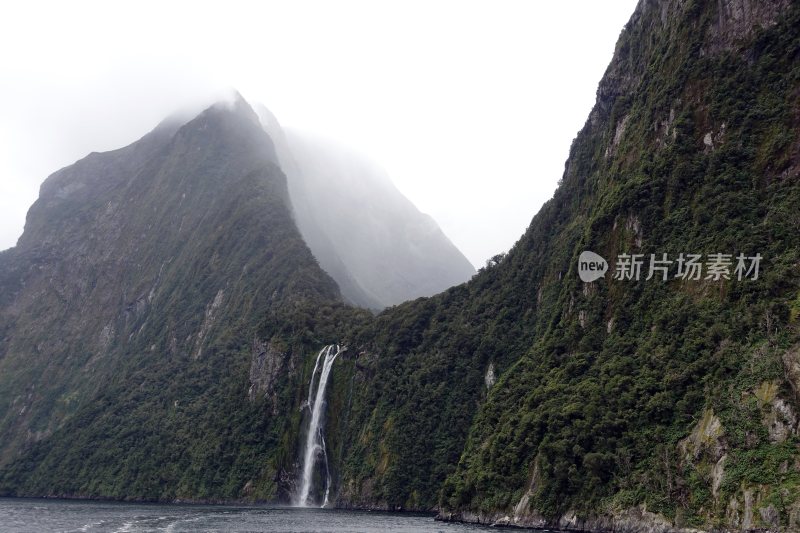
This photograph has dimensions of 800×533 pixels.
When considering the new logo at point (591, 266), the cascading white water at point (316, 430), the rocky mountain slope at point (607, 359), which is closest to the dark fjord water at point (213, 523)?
the rocky mountain slope at point (607, 359)

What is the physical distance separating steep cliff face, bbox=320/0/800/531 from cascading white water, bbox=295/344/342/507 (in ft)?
24.8

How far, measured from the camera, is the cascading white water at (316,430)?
138 metres

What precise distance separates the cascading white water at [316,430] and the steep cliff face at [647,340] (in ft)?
24.8

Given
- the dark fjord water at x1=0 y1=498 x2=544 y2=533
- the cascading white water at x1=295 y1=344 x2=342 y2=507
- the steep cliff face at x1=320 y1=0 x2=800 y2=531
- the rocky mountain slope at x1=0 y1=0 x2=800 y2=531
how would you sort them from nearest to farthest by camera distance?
the steep cliff face at x1=320 y1=0 x2=800 y2=531 < the rocky mountain slope at x1=0 y1=0 x2=800 y2=531 < the dark fjord water at x1=0 y1=498 x2=544 y2=533 < the cascading white water at x1=295 y1=344 x2=342 y2=507

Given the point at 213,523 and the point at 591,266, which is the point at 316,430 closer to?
the point at 213,523

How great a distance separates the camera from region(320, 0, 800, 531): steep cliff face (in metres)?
67.1

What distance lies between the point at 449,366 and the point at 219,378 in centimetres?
6731

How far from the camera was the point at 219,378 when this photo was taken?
182 m

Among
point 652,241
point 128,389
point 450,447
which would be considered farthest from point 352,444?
point 128,389

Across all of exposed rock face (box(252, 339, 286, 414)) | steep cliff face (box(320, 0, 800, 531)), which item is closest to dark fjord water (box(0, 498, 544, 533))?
steep cliff face (box(320, 0, 800, 531))

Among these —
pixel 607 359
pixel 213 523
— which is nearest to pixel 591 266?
pixel 607 359

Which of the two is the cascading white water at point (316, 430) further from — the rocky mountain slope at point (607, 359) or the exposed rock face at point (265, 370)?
the exposed rock face at point (265, 370)

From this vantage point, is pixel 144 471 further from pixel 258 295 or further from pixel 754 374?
pixel 754 374

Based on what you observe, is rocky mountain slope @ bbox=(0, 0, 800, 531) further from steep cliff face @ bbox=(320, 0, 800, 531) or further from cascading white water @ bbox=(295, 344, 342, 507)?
cascading white water @ bbox=(295, 344, 342, 507)
